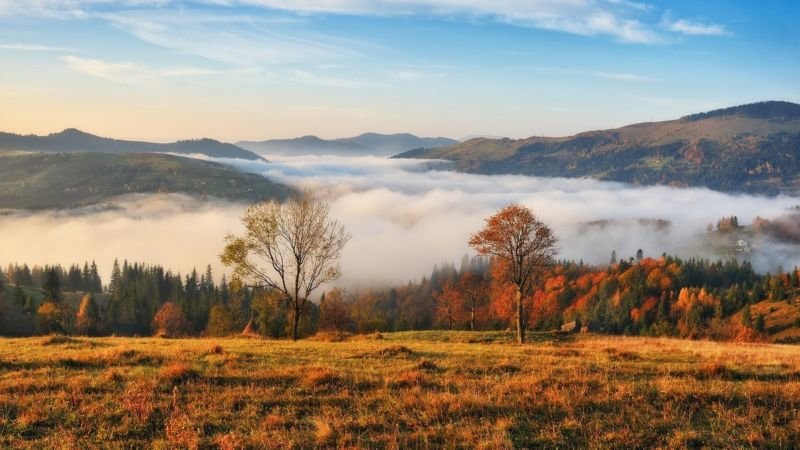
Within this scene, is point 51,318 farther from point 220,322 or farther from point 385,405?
point 385,405

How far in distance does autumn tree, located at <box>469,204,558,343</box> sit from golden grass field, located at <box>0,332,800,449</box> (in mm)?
27849

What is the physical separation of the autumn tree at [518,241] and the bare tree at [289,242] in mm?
13862

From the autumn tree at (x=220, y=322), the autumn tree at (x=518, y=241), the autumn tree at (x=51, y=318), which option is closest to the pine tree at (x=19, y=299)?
the autumn tree at (x=51, y=318)

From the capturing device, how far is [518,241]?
4978 cm

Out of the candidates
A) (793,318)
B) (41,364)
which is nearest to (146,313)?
(41,364)

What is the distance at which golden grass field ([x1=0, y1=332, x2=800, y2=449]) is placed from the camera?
1220 centimetres

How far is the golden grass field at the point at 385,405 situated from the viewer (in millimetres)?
12203

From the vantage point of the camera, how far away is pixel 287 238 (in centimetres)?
4744

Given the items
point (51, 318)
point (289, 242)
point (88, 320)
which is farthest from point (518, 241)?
point (88, 320)


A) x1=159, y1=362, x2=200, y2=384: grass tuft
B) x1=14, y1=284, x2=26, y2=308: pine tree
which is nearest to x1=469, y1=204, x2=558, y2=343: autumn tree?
x1=159, y1=362, x2=200, y2=384: grass tuft

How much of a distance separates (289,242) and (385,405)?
34.3 meters

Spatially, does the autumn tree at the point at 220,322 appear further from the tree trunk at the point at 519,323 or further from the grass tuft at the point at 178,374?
the grass tuft at the point at 178,374

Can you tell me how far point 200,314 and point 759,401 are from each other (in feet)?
520

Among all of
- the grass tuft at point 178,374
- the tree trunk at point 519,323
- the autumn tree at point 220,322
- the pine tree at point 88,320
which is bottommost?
the pine tree at point 88,320
